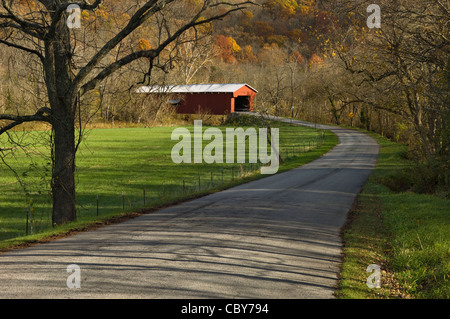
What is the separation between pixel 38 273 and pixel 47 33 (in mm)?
7003

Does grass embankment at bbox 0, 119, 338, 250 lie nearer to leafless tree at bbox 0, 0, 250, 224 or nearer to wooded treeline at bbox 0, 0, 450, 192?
leafless tree at bbox 0, 0, 250, 224

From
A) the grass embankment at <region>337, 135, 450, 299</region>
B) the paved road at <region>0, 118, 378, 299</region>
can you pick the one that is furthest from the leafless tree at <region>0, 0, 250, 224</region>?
the grass embankment at <region>337, 135, 450, 299</region>

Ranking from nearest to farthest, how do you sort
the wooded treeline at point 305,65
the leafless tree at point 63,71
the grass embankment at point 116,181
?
the leafless tree at point 63,71
the wooded treeline at point 305,65
the grass embankment at point 116,181

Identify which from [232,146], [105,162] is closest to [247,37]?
[232,146]

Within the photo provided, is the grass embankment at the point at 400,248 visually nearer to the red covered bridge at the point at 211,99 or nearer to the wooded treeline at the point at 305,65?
the wooded treeline at the point at 305,65

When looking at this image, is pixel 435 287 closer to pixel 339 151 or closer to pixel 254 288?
pixel 254 288

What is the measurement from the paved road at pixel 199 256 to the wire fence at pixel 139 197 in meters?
2.51

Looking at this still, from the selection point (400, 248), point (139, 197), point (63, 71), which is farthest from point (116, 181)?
point (400, 248)

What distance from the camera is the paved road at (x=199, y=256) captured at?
7.30 metres

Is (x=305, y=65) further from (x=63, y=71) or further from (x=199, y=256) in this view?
(x=199, y=256)

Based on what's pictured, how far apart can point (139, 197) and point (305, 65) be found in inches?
3996

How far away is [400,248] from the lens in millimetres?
9836

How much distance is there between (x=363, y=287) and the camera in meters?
7.67

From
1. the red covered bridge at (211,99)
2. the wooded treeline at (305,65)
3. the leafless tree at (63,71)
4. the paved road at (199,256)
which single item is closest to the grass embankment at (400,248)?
the paved road at (199,256)
